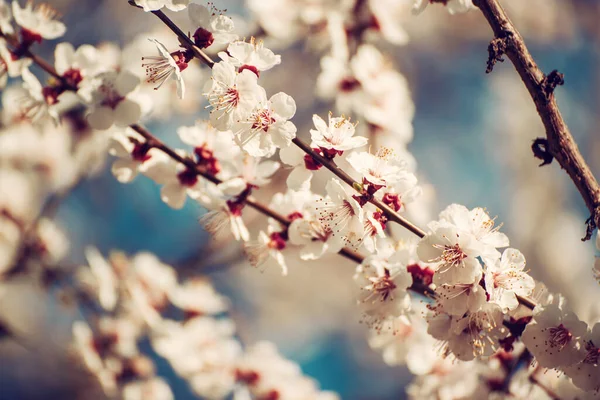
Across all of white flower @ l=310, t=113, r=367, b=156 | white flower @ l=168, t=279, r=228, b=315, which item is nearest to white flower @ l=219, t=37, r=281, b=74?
white flower @ l=310, t=113, r=367, b=156

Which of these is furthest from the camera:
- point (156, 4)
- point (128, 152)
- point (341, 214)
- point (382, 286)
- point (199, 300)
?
point (199, 300)

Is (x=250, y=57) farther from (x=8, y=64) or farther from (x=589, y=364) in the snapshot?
(x=589, y=364)

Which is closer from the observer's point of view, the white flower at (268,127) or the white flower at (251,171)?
the white flower at (268,127)

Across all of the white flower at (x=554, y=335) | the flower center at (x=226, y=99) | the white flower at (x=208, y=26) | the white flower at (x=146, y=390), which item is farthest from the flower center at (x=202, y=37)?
the white flower at (x=146, y=390)

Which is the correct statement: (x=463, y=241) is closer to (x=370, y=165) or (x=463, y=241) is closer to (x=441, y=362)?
(x=370, y=165)

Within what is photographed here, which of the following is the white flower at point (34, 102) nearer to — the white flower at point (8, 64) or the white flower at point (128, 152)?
the white flower at point (8, 64)

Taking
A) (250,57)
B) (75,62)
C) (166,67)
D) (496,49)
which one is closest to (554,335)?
(496,49)
